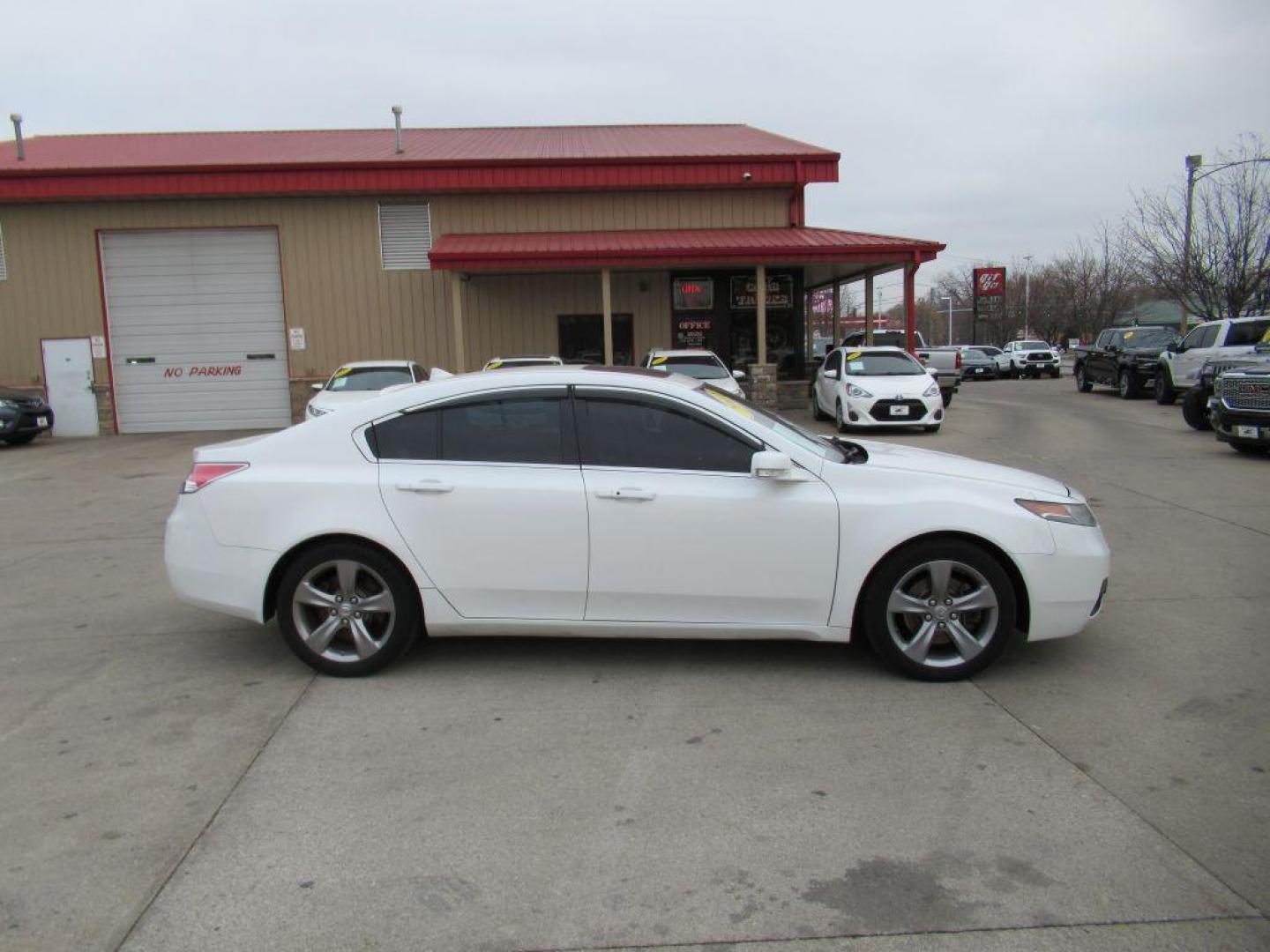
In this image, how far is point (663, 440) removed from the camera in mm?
4805

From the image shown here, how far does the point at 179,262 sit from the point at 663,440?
19.2 meters

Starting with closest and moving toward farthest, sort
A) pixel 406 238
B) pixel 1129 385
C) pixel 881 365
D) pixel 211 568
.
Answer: pixel 211 568 < pixel 881 365 < pixel 406 238 < pixel 1129 385

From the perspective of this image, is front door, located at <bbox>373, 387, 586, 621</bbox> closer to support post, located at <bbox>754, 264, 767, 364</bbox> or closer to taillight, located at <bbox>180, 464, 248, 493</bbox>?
taillight, located at <bbox>180, 464, 248, 493</bbox>

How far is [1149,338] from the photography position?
25328 millimetres

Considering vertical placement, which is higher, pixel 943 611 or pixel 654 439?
pixel 654 439

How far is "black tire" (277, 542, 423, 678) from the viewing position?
4820mm

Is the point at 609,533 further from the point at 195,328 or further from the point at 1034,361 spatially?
the point at 1034,361

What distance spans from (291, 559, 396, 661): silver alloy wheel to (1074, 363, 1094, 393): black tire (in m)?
27.7

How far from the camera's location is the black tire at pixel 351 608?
4.82m

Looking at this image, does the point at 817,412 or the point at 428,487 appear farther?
the point at 817,412

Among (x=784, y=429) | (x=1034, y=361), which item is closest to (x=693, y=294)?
(x=784, y=429)

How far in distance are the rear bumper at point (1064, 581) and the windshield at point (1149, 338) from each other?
22.9m

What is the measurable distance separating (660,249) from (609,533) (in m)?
15.8

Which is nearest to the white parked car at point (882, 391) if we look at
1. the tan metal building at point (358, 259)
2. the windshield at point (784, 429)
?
the tan metal building at point (358, 259)
